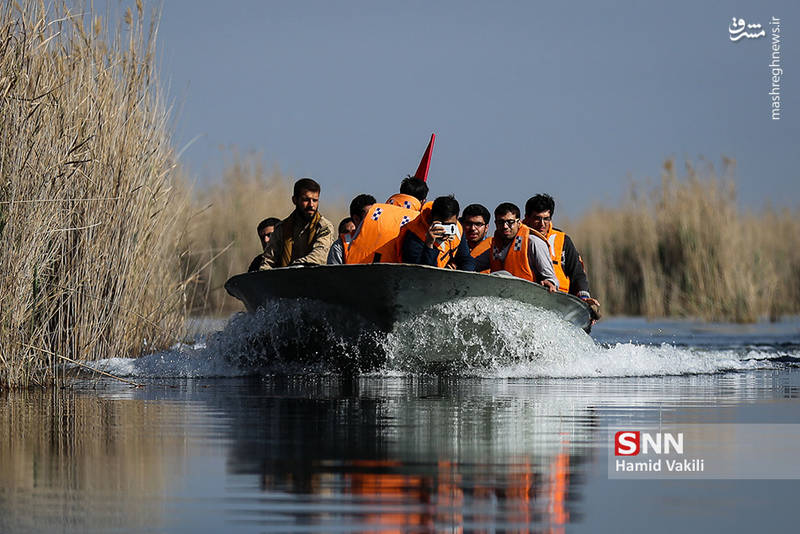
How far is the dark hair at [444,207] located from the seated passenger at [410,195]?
1.00 m

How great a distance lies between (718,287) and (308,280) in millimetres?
14033

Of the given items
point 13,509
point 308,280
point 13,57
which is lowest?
point 13,509

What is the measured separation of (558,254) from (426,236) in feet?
9.15

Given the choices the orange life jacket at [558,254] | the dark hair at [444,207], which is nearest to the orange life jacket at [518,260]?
the orange life jacket at [558,254]

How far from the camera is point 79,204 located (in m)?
11.6

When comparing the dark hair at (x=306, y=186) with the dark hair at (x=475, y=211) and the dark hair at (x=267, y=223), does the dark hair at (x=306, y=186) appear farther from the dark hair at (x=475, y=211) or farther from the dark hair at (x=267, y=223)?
the dark hair at (x=267, y=223)

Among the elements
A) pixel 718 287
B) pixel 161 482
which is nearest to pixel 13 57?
pixel 161 482

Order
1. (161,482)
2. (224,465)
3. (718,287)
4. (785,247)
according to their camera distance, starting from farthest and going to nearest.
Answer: (785,247) → (718,287) → (224,465) → (161,482)

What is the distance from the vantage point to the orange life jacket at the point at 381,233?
12.9m

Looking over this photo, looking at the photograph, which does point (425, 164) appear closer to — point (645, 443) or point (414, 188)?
point (414, 188)

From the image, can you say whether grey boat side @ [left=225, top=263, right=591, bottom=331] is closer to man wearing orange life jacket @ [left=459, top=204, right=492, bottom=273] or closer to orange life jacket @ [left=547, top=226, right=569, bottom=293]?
man wearing orange life jacket @ [left=459, top=204, right=492, bottom=273]

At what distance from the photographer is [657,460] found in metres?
6.28

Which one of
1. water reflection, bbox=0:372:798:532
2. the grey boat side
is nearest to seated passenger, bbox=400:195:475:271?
the grey boat side

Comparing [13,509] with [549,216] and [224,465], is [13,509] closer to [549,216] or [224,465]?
[224,465]
